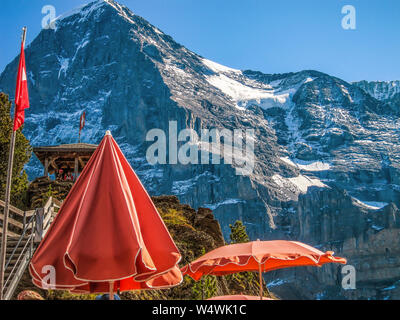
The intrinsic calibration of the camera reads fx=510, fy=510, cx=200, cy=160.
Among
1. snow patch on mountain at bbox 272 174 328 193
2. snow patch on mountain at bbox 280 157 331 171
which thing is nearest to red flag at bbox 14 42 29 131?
snow patch on mountain at bbox 272 174 328 193

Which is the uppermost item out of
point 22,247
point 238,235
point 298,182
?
point 298,182

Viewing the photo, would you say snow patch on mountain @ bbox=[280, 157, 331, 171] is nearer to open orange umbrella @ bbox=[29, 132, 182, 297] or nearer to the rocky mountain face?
the rocky mountain face

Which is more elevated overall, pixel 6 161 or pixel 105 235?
pixel 6 161

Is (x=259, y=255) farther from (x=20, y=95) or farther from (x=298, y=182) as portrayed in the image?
(x=298, y=182)

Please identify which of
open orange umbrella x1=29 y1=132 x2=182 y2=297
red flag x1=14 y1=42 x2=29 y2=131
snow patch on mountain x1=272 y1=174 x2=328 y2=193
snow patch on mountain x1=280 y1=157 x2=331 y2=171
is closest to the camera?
open orange umbrella x1=29 y1=132 x2=182 y2=297

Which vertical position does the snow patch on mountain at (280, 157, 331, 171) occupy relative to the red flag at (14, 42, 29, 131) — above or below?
above

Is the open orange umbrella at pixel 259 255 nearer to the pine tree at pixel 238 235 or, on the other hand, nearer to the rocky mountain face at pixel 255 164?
the pine tree at pixel 238 235

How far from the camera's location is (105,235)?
516cm

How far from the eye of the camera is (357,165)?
174250mm

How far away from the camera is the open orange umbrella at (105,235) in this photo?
16.5ft

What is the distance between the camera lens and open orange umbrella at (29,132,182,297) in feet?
16.5

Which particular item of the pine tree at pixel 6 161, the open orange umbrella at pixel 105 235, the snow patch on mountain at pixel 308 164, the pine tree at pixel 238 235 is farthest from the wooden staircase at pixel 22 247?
the snow patch on mountain at pixel 308 164

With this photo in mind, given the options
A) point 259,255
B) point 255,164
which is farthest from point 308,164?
point 259,255
